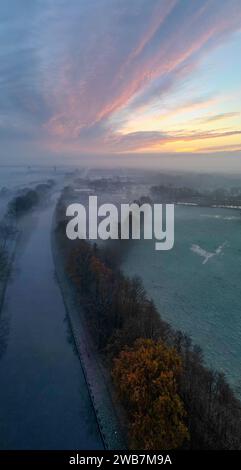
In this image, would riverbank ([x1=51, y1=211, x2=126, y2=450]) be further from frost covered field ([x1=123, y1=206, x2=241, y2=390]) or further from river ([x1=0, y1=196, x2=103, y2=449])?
frost covered field ([x1=123, y1=206, x2=241, y2=390])

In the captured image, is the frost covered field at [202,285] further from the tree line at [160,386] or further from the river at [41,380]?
the river at [41,380]

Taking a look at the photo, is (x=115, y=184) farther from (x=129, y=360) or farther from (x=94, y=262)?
(x=129, y=360)

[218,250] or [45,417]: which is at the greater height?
[218,250]

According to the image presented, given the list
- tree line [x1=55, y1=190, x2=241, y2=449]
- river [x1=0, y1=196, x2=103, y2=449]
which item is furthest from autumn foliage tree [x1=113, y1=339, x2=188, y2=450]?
river [x1=0, y1=196, x2=103, y2=449]

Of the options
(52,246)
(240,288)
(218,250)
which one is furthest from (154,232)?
(240,288)
